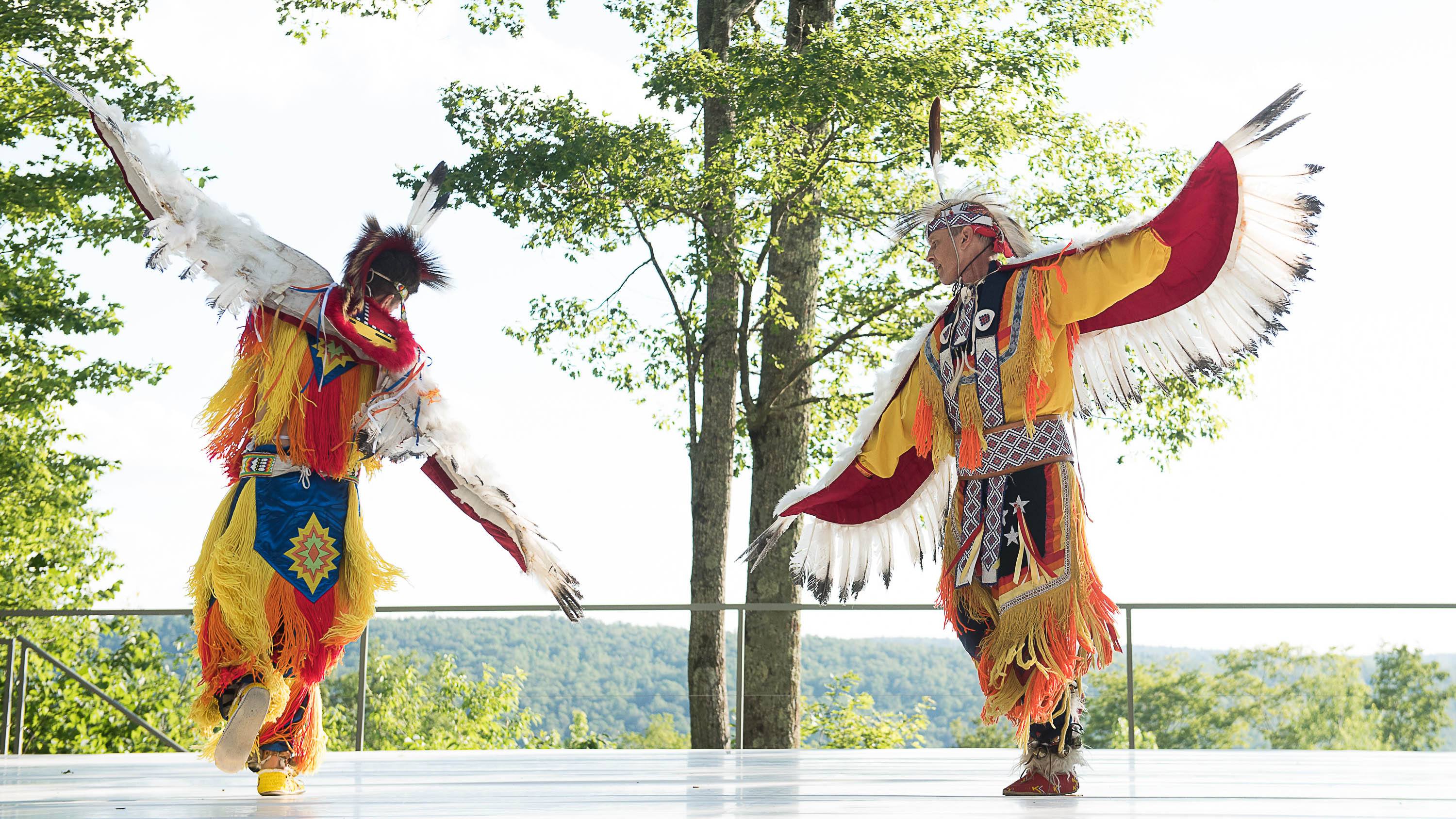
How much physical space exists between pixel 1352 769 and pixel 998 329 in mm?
2524

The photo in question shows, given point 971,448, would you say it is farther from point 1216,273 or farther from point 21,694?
point 21,694

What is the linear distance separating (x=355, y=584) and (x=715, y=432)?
6.77 meters

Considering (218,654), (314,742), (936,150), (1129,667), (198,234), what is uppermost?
(936,150)

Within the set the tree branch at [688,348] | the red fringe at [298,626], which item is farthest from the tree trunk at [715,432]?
the red fringe at [298,626]

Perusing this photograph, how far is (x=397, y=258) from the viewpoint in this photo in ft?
12.8

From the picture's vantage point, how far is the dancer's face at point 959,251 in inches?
146

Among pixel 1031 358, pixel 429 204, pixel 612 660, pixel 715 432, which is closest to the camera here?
pixel 1031 358

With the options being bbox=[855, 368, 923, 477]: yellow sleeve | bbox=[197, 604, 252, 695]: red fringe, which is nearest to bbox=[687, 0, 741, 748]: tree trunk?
bbox=[855, 368, 923, 477]: yellow sleeve

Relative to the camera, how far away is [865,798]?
3322mm

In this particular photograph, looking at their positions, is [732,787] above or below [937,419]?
below

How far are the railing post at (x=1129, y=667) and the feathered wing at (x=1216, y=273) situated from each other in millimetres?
3815

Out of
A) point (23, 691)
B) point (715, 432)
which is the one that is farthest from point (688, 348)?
point (23, 691)

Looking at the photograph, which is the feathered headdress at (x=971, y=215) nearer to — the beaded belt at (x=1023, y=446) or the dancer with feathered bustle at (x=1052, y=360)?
the dancer with feathered bustle at (x=1052, y=360)

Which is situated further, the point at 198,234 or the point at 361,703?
the point at 361,703
